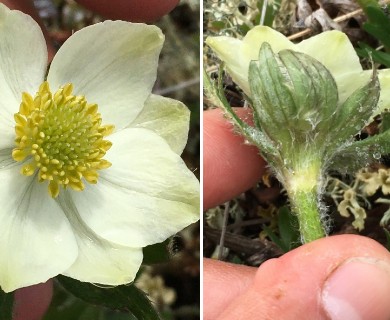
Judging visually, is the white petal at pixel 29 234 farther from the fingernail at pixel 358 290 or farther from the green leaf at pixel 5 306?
the fingernail at pixel 358 290

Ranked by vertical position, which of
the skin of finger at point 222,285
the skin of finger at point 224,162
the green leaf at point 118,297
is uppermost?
the green leaf at point 118,297

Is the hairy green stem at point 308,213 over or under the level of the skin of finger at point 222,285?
over

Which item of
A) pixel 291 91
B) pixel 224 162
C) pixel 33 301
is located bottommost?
pixel 33 301

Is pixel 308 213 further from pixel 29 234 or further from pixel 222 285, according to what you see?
pixel 29 234

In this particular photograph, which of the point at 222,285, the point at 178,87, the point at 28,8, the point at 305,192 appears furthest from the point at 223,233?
the point at 28,8

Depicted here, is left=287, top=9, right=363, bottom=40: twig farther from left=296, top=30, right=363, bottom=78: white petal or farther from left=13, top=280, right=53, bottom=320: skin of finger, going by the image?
left=13, top=280, right=53, bottom=320: skin of finger

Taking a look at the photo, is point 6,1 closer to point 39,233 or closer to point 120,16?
point 120,16

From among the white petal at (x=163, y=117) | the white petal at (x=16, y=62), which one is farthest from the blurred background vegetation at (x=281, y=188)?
the white petal at (x=16, y=62)
